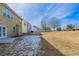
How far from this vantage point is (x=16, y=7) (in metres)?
4.22

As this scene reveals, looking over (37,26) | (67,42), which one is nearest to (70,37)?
(67,42)

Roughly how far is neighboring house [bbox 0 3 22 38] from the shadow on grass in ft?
2.24

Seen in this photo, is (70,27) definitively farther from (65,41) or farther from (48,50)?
(48,50)

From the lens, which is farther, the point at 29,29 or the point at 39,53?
the point at 29,29

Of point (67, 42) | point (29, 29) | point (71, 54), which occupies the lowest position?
point (71, 54)

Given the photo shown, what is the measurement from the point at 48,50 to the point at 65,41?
1.49 feet

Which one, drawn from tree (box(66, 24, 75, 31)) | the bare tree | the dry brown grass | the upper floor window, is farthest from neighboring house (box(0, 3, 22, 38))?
tree (box(66, 24, 75, 31))

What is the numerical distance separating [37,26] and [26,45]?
1.71 ft

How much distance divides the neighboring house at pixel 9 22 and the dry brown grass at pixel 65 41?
0.68 metres

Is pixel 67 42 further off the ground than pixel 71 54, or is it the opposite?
pixel 67 42

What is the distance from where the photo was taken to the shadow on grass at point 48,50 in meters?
4.09

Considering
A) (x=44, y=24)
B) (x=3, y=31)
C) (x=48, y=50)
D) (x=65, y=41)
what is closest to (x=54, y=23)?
(x=44, y=24)

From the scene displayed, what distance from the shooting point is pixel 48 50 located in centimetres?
416

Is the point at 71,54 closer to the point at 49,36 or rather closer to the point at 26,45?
the point at 49,36
